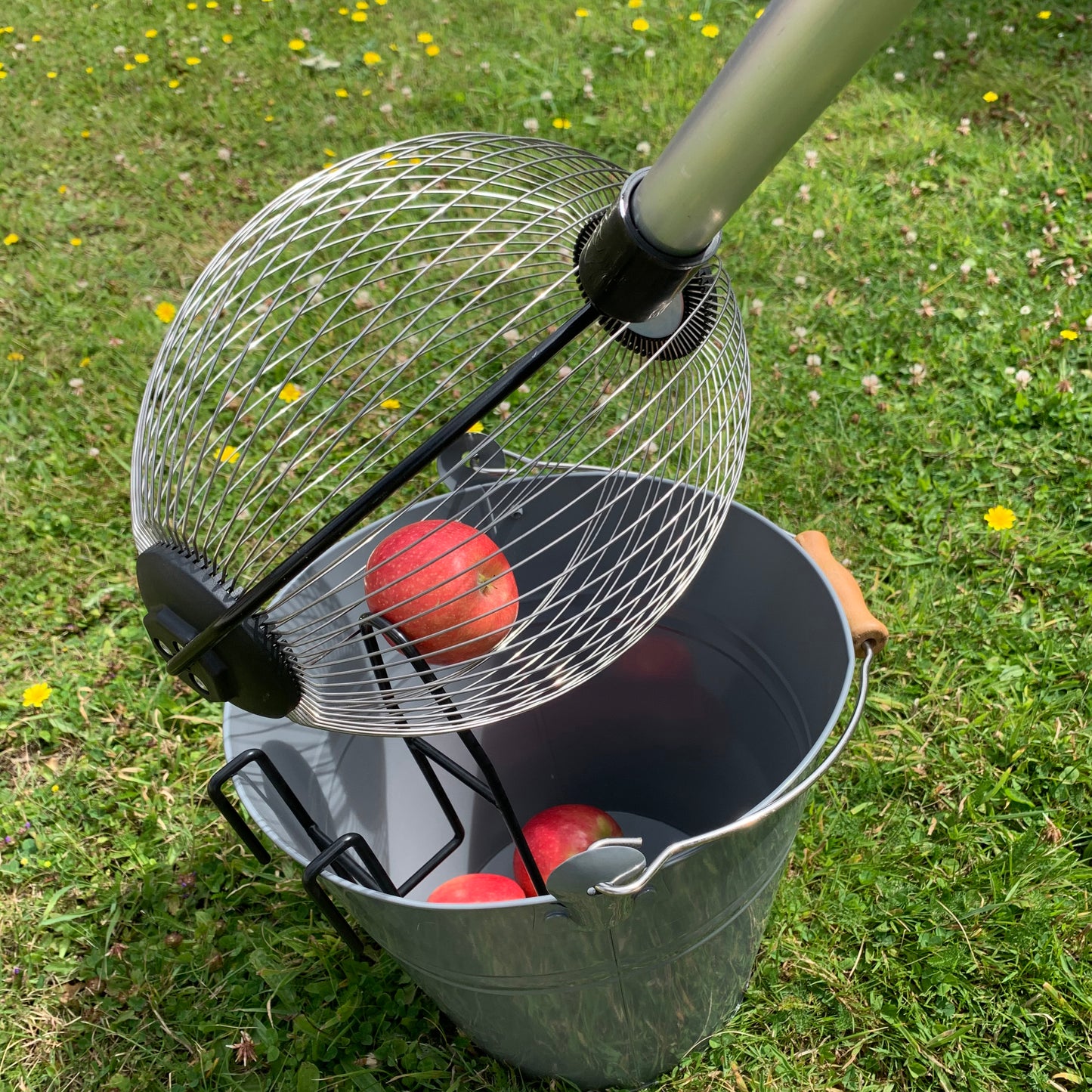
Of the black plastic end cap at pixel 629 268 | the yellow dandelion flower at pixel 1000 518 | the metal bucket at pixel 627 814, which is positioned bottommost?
the metal bucket at pixel 627 814

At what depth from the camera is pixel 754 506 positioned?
77.0 inches

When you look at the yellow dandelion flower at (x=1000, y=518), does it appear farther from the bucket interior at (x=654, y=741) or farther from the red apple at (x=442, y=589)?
the red apple at (x=442, y=589)

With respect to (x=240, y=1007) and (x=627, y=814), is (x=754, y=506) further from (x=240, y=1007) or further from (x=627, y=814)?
(x=240, y=1007)

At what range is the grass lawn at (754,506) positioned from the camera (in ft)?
4.46

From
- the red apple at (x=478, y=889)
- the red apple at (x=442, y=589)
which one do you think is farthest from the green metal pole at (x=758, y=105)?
the red apple at (x=478, y=889)

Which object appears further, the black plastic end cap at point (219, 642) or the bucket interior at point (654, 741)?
the bucket interior at point (654, 741)

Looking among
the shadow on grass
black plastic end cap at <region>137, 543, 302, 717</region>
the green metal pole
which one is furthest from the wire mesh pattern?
the shadow on grass

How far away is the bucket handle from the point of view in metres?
0.84

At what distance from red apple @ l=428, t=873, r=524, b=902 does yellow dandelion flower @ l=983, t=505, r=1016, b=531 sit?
3.90 feet

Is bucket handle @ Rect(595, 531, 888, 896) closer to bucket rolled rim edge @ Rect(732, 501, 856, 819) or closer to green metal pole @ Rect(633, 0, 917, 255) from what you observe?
bucket rolled rim edge @ Rect(732, 501, 856, 819)

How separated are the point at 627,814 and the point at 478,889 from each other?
424 millimetres

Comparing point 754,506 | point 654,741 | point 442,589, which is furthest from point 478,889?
point 754,506

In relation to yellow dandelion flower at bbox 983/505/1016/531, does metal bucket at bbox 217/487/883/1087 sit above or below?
below

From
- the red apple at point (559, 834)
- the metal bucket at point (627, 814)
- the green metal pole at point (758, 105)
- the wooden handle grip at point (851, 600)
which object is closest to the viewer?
the green metal pole at point (758, 105)
